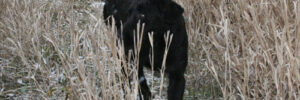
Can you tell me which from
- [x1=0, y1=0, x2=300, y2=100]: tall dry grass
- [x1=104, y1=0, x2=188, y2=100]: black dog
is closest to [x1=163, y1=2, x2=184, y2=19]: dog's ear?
[x1=104, y1=0, x2=188, y2=100]: black dog

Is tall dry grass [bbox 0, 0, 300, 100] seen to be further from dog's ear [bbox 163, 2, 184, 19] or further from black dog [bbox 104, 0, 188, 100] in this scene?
dog's ear [bbox 163, 2, 184, 19]

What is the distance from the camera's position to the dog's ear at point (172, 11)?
8.30 feet

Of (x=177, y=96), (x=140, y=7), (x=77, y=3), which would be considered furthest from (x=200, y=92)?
(x=77, y=3)

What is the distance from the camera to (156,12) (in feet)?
8.23

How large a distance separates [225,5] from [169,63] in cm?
103

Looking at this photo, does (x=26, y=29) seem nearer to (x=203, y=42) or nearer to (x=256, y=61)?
(x=203, y=42)

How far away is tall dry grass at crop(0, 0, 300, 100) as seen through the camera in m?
2.28

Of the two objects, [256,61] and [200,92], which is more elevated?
[256,61]

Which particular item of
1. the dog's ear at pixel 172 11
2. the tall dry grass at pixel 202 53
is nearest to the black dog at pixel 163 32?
the dog's ear at pixel 172 11

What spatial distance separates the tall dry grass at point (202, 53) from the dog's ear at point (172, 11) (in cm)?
29

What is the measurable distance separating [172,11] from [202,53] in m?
0.87

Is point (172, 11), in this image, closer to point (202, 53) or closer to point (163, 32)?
point (163, 32)

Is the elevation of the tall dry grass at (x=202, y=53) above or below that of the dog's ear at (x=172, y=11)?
below

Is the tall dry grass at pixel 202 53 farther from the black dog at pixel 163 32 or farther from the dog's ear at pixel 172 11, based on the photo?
the dog's ear at pixel 172 11
